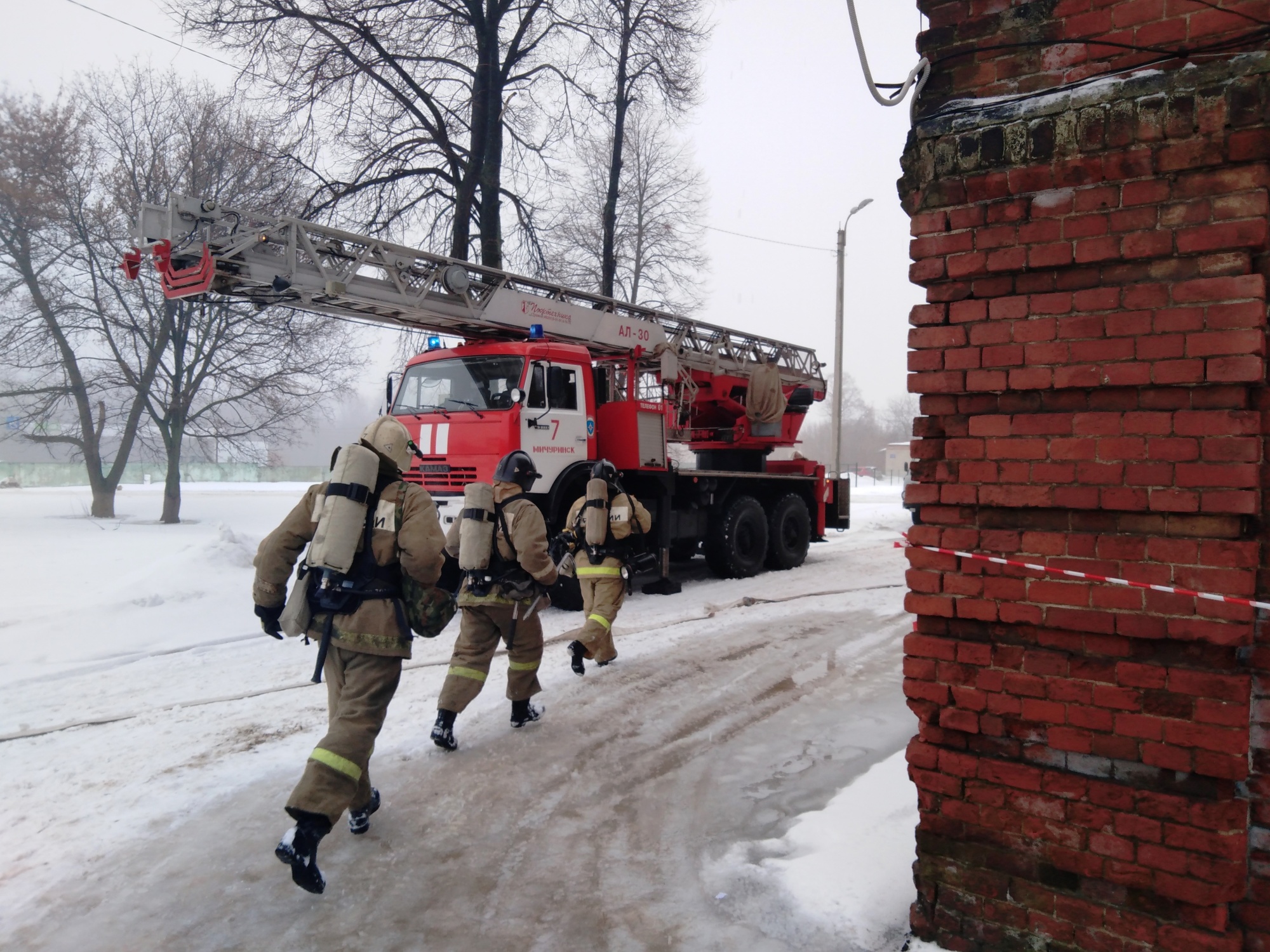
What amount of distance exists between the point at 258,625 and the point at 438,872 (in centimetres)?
547

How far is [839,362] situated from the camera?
20375 mm

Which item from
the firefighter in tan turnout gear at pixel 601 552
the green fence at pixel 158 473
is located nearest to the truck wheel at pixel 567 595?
the firefighter in tan turnout gear at pixel 601 552

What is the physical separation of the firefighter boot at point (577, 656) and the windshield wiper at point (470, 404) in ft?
9.70

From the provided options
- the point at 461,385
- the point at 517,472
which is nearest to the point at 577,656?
the point at 517,472

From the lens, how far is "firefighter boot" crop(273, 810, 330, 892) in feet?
9.98

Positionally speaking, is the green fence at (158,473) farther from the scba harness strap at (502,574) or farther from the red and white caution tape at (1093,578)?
the red and white caution tape at (1093,578)

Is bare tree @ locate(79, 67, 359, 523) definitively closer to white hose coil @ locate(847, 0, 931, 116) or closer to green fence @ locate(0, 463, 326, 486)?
white hose coil @ locate(847, 0, 931, 116)

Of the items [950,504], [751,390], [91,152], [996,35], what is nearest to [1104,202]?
[996,35]

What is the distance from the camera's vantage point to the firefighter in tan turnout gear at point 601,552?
632 centimetres

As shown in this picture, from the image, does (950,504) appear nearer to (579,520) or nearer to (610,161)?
(579,520)

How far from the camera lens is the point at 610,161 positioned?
61.2ft

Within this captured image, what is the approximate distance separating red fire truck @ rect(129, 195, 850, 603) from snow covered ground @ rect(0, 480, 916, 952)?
7.37ft

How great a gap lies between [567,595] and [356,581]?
18.7 feet

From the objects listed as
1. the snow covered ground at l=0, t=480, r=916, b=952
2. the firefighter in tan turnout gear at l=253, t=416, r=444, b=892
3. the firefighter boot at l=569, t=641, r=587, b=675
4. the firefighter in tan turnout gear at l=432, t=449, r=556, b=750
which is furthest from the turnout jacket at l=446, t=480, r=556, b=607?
the firefighter boot at l=569, t=641, r=587, b=675
